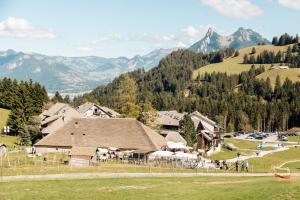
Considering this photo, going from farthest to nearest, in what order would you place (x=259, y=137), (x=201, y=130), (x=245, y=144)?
1. (x=259, y=137)
2. (x=245, y=144)
3. (x=201, y=130)

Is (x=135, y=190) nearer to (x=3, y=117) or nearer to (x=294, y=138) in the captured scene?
(x=3, y=117)

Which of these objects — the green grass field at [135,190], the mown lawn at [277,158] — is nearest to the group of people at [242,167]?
the green grass field at [135,190]

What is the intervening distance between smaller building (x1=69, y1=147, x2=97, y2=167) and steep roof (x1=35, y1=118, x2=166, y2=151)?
14.3 m

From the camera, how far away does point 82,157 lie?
2621 inches

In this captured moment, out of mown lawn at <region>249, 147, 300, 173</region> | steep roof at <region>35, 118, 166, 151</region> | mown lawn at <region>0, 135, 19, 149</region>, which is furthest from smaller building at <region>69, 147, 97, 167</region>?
mown lawn at <region>249, 147, 300, 173</region>

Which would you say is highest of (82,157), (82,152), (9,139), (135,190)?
(9,139)

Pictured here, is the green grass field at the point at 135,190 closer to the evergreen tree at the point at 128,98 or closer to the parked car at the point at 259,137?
the evergreen tree at the point at 128,98

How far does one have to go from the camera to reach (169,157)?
7388 centimetres

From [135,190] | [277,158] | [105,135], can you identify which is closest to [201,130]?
[277,158]

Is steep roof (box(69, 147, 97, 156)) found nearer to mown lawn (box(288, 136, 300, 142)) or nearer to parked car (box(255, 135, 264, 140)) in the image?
parked car (box(255, 135, 264, 140))

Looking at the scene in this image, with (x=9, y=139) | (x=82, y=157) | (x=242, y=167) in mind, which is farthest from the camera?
(x=9, y=139)

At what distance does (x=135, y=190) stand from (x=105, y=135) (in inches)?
1721

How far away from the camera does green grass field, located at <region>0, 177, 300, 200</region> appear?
36812 millimetres

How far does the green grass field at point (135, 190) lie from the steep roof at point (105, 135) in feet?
114
